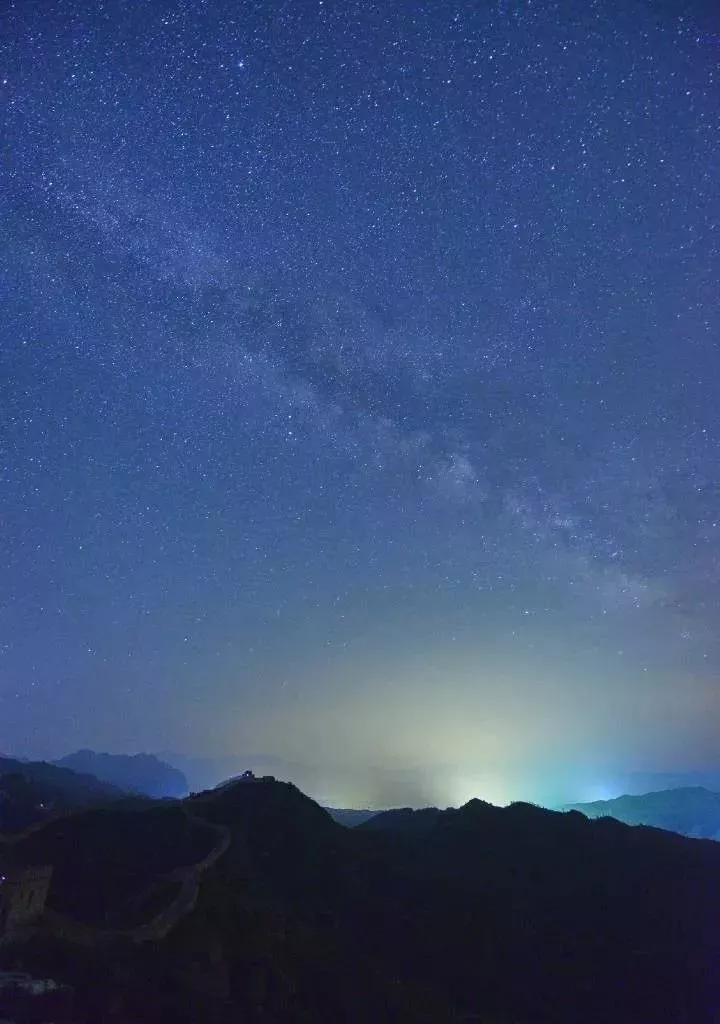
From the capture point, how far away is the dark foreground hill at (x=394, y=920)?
113 feet

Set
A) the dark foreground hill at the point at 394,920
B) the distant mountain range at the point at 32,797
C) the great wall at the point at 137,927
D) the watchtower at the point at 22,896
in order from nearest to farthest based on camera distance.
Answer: the watchtower at the point at 22,896 < the great wall at the point at 137,927 < the dark foreground hill at the point at 394,920 < the distant mountain range at the point at 32,797

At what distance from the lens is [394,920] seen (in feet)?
165

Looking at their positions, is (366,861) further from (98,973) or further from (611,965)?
(98,973)

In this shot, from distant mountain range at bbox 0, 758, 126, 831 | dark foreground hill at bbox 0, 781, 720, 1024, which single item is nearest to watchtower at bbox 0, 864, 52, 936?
dark foreground hill at bbox 0, 781, 720, 1024

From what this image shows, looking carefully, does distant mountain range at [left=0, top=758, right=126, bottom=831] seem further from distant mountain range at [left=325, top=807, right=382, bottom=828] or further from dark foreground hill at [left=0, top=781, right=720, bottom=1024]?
distant mountain range at [left=325, top=807, right=382, bottom=828]

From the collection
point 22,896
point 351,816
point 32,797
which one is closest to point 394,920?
point 22,896

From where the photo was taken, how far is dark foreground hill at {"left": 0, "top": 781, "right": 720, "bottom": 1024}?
34.6 meters

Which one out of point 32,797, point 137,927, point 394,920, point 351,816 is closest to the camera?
point 137,927

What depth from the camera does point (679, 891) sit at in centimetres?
6538

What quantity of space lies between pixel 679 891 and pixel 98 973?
6201 centimetres

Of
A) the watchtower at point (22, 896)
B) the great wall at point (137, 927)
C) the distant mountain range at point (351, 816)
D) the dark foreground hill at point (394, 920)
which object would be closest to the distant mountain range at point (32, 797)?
the dark foreground hill at point (394, 920)

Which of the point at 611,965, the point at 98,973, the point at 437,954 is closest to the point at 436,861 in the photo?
the point at 437,954

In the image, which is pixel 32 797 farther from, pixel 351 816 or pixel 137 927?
pixel 351 816

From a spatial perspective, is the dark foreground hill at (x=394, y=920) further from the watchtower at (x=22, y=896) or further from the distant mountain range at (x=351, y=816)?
the distant mountain range at (x=351, y=816)
